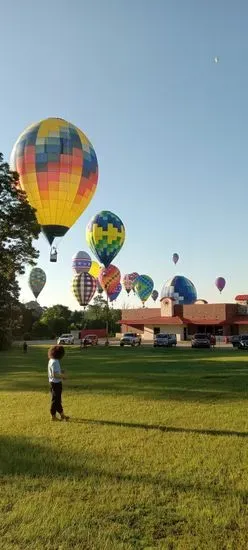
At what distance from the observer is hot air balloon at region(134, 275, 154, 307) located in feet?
343

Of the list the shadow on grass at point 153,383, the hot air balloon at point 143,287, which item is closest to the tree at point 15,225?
the shadow on grass at point 153,383

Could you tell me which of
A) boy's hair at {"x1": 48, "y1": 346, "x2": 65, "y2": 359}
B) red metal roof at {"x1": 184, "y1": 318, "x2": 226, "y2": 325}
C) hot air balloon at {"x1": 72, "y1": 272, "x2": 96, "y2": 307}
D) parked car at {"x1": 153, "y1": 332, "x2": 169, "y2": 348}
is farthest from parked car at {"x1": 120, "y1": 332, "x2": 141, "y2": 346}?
boy's hair at {"x1": 48, "y1": 346, "x2": 65, "y2": 359}

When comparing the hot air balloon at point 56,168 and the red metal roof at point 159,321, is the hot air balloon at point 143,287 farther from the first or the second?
the hot air balloon at point 56,168

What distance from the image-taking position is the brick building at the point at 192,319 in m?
76.6

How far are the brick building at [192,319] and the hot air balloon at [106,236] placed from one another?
22294 millimetres

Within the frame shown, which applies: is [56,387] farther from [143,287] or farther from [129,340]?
[143,287]

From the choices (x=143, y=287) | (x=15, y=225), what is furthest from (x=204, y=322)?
(x=15, y=225)

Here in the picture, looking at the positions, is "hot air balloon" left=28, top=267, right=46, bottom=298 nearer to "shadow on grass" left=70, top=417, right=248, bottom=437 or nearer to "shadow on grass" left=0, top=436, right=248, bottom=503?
"shadow on grass" left=70, top=417, right=248, bottom=437

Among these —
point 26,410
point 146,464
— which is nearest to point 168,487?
point 146,464

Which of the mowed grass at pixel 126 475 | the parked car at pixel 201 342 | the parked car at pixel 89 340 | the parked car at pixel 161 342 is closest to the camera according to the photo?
the mowed grass at pixel 126 475

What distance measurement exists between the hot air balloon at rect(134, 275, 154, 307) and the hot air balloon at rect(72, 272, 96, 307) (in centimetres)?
2242

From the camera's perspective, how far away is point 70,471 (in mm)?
7234

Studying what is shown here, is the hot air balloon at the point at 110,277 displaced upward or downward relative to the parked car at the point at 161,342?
upward

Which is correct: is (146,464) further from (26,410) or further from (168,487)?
(26,410)
